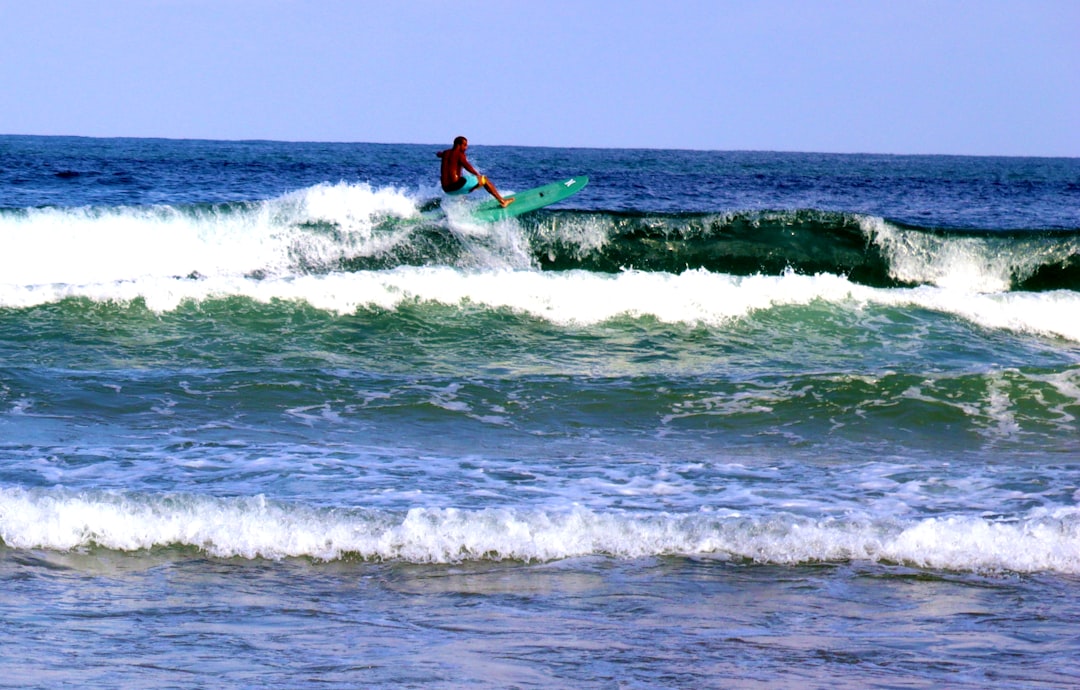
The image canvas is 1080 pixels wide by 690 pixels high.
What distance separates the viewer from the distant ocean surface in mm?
4094

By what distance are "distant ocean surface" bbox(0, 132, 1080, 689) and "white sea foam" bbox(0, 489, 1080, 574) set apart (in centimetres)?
2

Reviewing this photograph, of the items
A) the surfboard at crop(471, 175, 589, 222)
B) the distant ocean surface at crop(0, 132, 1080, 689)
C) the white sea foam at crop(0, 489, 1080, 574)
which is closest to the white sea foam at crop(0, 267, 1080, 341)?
the distant ocean surface at crop(0, 132, 1080, 689)

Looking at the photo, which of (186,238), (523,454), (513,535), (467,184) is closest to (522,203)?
(467,184)

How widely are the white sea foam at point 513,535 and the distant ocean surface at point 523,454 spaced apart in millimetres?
18

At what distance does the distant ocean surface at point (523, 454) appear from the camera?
4.09m

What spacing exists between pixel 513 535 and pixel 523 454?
6.29 feet

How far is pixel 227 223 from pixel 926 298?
961cm

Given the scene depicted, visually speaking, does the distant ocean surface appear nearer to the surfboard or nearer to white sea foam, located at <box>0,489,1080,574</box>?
white sea foam, located at <box>0,489,1080,574</box>

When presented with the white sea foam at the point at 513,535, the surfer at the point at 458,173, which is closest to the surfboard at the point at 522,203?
the surfer at the point at 458,173

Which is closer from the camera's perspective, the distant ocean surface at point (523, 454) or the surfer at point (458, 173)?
the distant ocean surface at point (523, 454)

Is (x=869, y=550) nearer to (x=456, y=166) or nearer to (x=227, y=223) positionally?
(x=456, y=166)

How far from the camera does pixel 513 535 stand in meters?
5.30

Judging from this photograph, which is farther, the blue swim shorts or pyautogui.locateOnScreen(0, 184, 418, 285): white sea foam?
pyautogui.locateOnScreen(0, 184, 418, 285): white sea foam

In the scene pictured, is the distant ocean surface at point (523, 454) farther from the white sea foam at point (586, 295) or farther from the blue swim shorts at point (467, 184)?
the blue swim shorts at point (467, 184)
